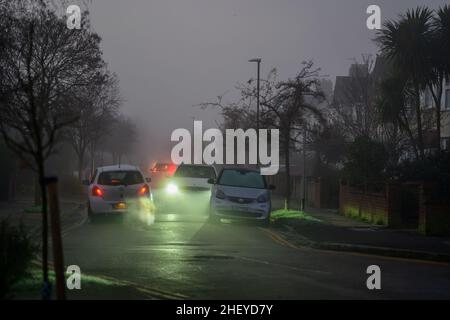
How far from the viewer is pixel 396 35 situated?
29984 mm

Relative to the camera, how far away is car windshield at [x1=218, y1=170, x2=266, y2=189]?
942 inches

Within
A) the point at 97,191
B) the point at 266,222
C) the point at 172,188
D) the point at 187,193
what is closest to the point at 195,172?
the point at 187,193

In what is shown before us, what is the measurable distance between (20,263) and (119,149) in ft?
209

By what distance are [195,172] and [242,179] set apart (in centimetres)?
424

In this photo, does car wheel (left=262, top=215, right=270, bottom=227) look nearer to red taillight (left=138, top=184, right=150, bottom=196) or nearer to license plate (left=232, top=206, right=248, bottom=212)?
license plate (left=232, top=206, right=248, bottom=212)

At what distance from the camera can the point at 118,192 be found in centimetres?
2231

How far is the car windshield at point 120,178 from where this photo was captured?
2242 cm

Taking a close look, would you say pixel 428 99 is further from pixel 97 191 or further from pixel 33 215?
pixel 97 191

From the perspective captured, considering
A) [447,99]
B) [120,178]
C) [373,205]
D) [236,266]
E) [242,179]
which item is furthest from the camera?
[447,99]

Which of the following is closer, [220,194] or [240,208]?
[240,208]

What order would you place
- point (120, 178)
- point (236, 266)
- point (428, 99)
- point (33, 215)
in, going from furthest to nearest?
point (428, 99)
point (33, 215)
point (120, 178)
point (236, 266)

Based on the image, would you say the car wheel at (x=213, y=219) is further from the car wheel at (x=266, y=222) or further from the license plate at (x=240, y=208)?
the car wheel at (x=266, y=222)

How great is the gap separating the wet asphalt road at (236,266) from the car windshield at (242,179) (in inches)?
132
